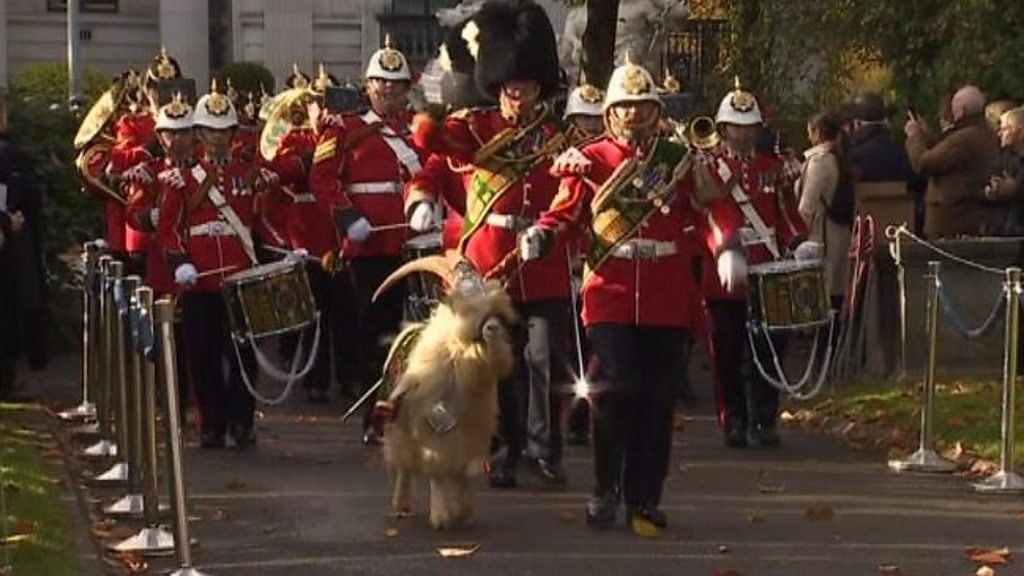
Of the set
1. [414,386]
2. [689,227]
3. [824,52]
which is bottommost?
[414,386]

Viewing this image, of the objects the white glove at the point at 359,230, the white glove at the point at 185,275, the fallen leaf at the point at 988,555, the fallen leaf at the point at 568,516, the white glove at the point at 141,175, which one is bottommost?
the fallen leaf at the point at 988,555

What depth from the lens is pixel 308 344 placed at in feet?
54.9

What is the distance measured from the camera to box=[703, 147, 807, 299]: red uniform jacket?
1355 cm

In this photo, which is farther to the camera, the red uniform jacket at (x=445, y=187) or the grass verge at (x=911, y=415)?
the grass verge at (x=911, y=415)

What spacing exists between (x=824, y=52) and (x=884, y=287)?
9.84 metres

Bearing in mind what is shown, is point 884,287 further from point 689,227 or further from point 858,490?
point 689,227

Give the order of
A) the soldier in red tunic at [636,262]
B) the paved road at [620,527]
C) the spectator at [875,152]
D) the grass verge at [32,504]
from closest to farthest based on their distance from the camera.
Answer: the grass verge at [32,504] → the paved road at [620,527] → the soldier in red tunic at [636,262] → the spectator at [875,152]

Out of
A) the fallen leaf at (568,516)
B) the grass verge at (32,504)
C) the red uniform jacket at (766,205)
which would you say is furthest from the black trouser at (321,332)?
the fallen leaf at (568,516)

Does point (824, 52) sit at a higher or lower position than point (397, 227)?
higher

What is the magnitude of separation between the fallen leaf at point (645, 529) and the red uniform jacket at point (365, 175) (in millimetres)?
4189

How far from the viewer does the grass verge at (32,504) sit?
9.90 m

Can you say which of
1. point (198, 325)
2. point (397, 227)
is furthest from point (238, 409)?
point (397, 227)

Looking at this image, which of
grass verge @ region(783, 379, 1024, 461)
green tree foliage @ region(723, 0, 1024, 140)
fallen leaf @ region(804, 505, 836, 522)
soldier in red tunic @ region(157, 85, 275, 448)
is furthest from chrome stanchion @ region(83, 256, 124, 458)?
green tree foliage @ region(723, 0, 1024, 140)

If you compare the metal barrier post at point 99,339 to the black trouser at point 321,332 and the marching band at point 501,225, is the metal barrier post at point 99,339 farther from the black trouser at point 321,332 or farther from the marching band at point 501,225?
the black trouser at point 321,332
